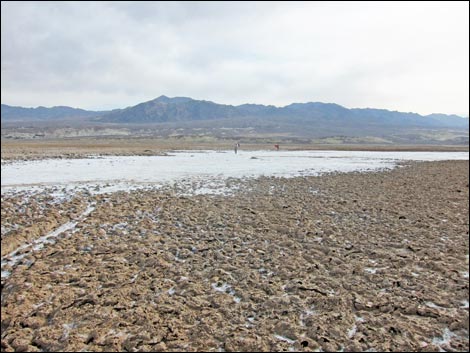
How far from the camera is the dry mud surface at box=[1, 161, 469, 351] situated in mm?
5133

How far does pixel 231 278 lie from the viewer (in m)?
7.17

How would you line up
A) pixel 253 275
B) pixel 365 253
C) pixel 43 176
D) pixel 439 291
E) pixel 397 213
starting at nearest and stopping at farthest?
pixel 439 291
pixel 253 275
pixel 365 253
pixel 397 213
pixel 43 176

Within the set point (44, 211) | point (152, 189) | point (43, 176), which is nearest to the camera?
point (44, 211)

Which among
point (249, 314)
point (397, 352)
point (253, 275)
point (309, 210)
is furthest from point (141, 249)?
point (309, 210)

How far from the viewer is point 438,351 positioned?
4.86 metres

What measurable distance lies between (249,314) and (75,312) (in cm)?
269

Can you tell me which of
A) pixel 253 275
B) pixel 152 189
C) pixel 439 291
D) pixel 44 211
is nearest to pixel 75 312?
pixel 253 275

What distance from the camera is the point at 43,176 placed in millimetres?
21969

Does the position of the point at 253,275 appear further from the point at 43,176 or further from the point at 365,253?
the point at 43,176

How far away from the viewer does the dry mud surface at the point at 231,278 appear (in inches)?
202

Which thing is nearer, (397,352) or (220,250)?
(397,352)

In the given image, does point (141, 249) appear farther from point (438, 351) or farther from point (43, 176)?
point (43, 176)

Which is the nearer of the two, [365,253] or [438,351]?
[438,351]

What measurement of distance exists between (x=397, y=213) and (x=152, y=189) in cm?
1100
